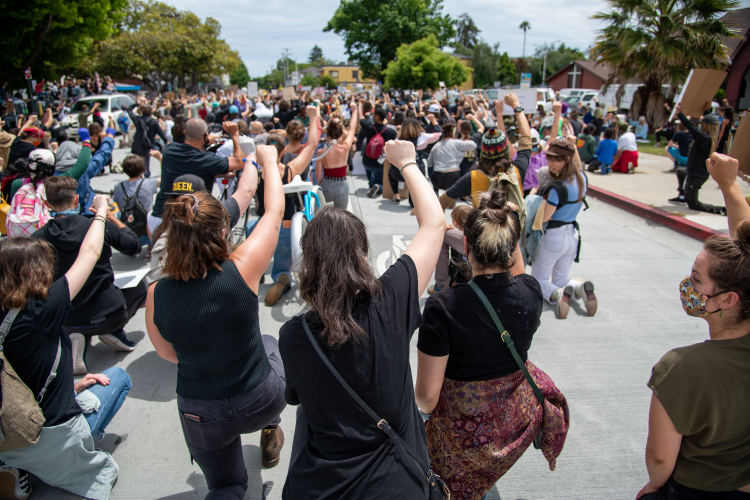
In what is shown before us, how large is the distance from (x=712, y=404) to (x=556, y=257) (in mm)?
3119

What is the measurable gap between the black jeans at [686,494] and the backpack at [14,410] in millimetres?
2763

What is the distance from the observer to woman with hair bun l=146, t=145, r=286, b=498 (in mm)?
1862

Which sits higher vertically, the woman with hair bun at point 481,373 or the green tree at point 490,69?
the green tree at point 490,69

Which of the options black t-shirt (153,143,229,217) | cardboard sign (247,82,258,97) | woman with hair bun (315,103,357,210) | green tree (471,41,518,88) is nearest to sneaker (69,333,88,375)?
black t-shirt (153,143,229,217)

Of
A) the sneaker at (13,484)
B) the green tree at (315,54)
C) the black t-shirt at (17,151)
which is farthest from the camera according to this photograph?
the green tree at (315,54)

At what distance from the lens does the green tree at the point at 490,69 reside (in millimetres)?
62750

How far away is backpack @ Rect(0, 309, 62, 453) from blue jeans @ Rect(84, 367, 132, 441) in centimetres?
41

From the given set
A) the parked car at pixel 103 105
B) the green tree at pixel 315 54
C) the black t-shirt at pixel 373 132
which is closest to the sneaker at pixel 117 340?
the black t-shirt at pixel 373 132

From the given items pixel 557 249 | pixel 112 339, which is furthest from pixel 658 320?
pixel 112 339

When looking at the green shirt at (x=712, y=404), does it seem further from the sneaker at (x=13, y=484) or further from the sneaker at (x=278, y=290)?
the sneaker at (x=278, y=290)

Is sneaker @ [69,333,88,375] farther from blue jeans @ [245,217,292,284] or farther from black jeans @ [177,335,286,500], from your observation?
blue jeans @ [245,217,292,284]

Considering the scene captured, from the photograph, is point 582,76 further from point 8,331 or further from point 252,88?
point 8,331

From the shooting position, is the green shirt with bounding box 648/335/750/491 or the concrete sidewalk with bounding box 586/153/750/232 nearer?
the green shirt with bounding box 648/335/750/491

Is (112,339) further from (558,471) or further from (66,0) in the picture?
(66,0)
